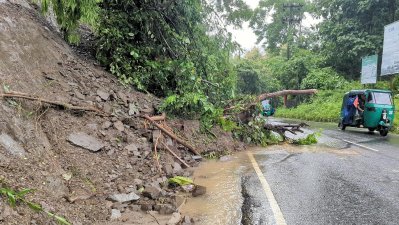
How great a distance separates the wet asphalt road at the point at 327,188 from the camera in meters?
4.78

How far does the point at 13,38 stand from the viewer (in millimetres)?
7141

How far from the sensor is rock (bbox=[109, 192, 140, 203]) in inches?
199

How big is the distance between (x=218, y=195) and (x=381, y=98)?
1359 cm

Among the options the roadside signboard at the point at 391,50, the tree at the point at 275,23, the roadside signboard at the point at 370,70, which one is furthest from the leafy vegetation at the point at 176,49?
the tree at the point at 275,23

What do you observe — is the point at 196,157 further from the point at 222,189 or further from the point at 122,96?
the point at 222,189

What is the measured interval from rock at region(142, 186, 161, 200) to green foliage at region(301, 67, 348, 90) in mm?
34267

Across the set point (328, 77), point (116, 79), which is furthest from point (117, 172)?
point (328, 77)

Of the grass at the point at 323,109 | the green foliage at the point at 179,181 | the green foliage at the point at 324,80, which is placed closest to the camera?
the green foliage at the point at 179,181

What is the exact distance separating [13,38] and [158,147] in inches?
149

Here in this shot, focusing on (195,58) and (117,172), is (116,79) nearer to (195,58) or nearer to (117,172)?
(195,58)

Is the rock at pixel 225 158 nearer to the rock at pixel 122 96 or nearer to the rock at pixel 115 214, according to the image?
the rock at pixel 122 96

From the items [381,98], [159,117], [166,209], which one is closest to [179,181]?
[166,209]

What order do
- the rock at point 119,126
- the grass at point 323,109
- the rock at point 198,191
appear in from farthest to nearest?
the grass at point 323,109
the rock at point 119,126
the rock at point 198,191

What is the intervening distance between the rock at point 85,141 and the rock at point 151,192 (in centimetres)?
139
